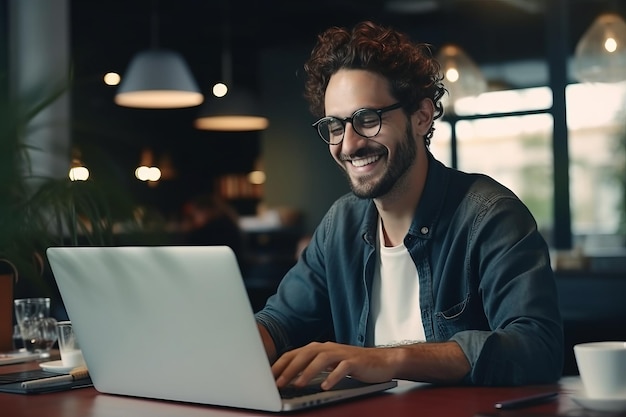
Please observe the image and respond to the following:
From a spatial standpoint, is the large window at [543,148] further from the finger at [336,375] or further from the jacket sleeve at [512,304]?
the finger at [336,375]

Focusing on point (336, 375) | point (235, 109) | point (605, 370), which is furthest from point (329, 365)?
point (235, 109)

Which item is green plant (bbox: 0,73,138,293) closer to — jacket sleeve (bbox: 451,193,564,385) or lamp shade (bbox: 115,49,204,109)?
jacket sleeve (bbox: 451,193,564,385)

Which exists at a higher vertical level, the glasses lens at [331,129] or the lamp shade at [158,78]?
the lamp shade at [158,78]

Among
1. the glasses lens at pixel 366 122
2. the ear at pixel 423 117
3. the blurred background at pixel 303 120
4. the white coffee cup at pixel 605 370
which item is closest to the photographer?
the white coffee cup at pixel 605 370

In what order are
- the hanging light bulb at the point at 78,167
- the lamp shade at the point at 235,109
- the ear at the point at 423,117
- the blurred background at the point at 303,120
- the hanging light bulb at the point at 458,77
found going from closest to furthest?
the ear at the point at 423,117 < the hanging light bulb at the point at 78,167 < the hanging light bulb at the point at 458,77 < the lamp shade at the point at 235,109 < the blurred background at the point at 303,120

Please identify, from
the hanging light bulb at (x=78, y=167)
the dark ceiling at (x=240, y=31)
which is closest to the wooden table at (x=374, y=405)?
the hanging light bulb at (x=78, y=167)

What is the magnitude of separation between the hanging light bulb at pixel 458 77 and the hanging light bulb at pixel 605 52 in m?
1.06

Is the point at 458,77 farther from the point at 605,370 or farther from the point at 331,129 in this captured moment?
the point at 605,370

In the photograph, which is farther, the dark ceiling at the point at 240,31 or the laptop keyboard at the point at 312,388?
the dark ceiling at the point at 240,31

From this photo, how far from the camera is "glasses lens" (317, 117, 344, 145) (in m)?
2.15

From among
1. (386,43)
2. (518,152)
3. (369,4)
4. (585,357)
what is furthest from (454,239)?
(518,152)

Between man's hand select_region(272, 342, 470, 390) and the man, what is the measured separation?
17 centimetres

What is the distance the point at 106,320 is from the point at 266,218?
9302mm

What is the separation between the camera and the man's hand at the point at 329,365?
150cm
